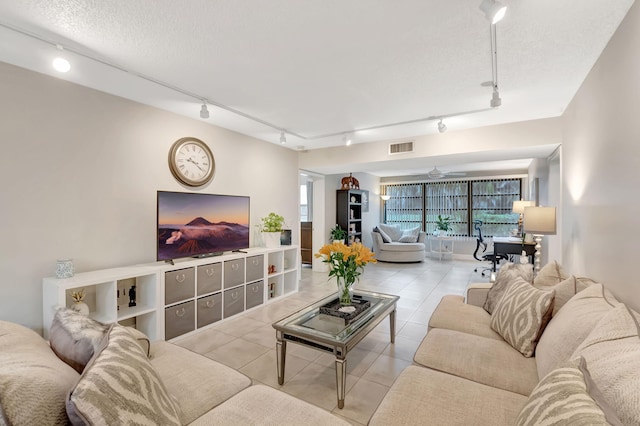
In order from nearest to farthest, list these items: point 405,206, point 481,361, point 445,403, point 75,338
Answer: point 75,338 → point 445,403 → point 481,361 → point 405,206

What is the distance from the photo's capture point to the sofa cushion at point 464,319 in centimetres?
218

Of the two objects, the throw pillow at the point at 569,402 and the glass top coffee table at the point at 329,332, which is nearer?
the throw pillow at the point at 569,402

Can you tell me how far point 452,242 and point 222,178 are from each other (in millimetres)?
6942

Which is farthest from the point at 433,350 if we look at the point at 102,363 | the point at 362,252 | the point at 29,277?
the point at 29,277

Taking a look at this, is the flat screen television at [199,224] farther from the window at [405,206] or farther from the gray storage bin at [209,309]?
the window at [405,206]

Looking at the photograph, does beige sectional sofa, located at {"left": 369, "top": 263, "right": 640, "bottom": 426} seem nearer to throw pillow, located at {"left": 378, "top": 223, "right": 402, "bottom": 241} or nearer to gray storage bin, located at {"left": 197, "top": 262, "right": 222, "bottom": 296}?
gray storage bin, located at {"left": 197, "top": 262, "right": 222, "bottom": 296}

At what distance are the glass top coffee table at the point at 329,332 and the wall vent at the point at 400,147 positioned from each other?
2.68 m

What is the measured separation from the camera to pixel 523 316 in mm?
1859

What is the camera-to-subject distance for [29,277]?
7.92ft

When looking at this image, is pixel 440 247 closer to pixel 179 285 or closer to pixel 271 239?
pixel 271 239

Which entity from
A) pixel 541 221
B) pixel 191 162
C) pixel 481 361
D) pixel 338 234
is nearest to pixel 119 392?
pixel 481 361

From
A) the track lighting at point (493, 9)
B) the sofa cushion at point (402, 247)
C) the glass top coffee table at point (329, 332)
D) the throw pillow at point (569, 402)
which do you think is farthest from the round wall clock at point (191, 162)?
the sofa cushion at point (402, 247)

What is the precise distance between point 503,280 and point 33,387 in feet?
9.61

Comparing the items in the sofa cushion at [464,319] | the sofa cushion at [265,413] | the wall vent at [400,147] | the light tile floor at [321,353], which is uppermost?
the wall vent at [400,147]
